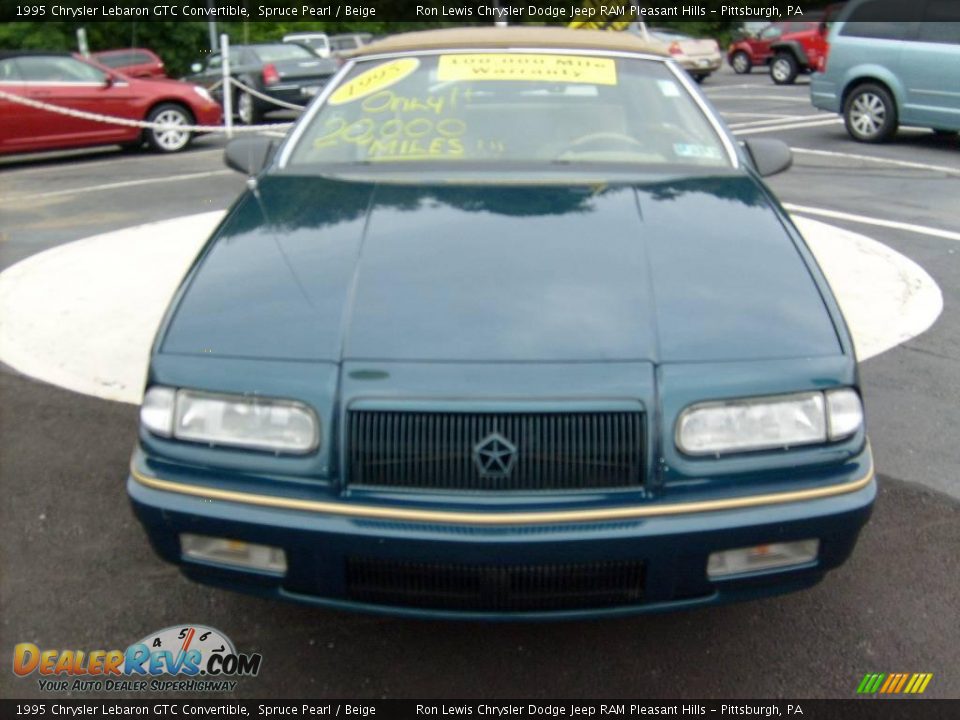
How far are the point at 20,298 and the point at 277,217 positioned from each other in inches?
143

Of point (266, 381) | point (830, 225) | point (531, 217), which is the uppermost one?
point (531, 217)

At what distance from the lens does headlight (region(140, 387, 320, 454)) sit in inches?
92.6

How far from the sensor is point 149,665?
8.92 ft

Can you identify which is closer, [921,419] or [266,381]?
[266,381]

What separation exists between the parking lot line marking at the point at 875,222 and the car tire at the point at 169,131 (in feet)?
26.6

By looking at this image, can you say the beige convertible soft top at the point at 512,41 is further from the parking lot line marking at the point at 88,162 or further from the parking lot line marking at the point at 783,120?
the parking lot line marking at the point at 783,120

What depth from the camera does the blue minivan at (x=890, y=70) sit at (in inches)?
433

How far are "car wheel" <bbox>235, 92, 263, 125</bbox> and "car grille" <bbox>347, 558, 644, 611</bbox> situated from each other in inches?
615

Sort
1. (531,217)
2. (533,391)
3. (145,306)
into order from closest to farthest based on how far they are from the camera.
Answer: (533,391) < (531,217) < (145,306)

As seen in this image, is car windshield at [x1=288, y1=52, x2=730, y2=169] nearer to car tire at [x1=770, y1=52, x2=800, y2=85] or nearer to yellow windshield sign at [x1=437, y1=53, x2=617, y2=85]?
yellow windshield sign at [x1=437, y1=53, x2=617, y2=85]

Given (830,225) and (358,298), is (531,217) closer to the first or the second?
(358,298)

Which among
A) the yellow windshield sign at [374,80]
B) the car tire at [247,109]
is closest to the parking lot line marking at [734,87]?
the car tire at [247,109]

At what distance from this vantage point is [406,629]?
287 cm

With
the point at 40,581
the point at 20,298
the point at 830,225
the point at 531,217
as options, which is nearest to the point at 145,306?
the point at 20,298
